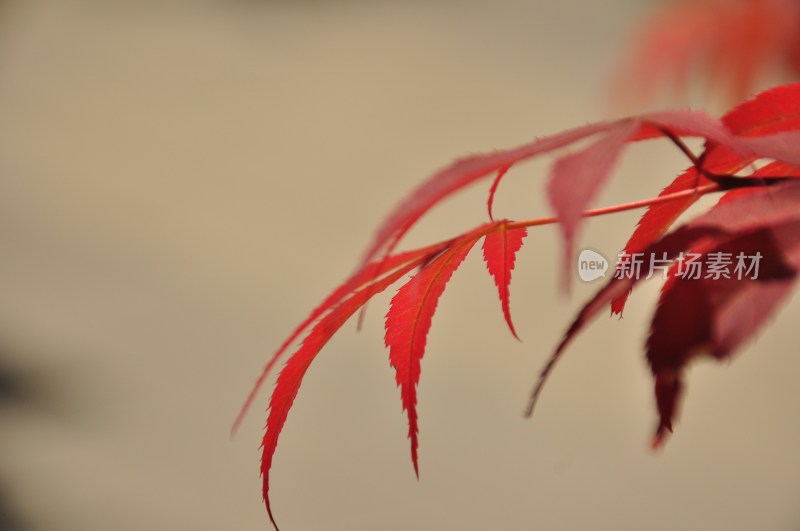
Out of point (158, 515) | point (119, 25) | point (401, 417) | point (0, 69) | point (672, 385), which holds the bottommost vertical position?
point (158, 515)

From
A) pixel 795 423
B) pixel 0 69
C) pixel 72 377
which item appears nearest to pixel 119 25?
pixel 0 69

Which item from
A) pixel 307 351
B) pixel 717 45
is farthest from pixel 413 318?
Result: pixel 717 45

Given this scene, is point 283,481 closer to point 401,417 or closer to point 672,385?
point 401,417

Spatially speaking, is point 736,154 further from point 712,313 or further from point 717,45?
point 717,45

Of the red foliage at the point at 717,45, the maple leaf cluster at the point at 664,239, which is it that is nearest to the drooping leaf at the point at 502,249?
the maple leaf cluster at the point at 664,239

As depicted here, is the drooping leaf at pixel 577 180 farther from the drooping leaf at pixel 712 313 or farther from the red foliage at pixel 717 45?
the red foliage at pixel 717 45

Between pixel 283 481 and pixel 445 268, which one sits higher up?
pixel 445 268

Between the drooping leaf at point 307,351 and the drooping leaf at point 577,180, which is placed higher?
the drooping leaf at point 577,180
